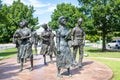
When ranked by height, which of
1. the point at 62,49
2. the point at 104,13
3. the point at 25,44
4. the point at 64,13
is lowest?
the point at 62,49

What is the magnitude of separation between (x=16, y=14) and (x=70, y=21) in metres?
11.7

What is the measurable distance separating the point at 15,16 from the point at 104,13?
111 ft

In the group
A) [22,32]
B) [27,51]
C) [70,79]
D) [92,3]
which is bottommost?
[70,79]

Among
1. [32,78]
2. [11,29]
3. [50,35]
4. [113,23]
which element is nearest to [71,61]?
[32,78]

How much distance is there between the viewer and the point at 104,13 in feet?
86.9

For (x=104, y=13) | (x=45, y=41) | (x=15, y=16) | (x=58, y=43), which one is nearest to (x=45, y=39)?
(x=45, y=41)

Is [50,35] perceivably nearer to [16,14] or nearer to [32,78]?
[32,78]

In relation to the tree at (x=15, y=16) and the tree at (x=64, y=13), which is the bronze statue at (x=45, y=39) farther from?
the tree at (x=64, y=13)

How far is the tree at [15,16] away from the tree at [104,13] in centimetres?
2951

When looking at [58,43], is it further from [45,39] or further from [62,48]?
[45,39]

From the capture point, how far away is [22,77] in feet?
34.9

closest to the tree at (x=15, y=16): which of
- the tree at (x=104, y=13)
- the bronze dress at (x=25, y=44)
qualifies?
the tree at (x=104, y=13)

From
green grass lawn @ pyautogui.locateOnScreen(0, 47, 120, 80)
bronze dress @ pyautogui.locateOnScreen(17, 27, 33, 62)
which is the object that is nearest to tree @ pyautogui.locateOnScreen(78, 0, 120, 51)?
green grass lawn @ pyautogui.locateOnScreen(0, 47, 120, 80)

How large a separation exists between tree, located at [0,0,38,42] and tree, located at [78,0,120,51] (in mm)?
29506
